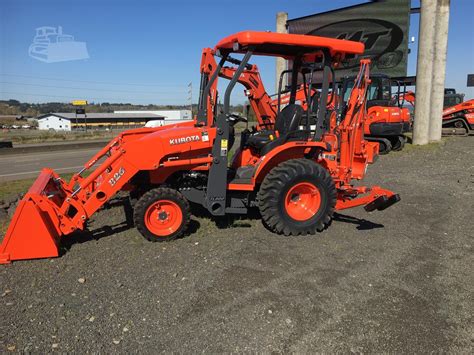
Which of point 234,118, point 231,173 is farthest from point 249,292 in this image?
point 234,118

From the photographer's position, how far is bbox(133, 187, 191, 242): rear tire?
4.83 meters

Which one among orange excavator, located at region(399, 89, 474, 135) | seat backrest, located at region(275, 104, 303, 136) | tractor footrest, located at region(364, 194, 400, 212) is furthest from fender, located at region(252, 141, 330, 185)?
orange excavator, located at region(399, 89, 474, 135)

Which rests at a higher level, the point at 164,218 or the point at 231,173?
the point at 231,173

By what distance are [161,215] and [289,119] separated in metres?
2.24

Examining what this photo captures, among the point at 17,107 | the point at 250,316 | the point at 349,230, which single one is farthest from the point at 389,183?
the point at 17,107

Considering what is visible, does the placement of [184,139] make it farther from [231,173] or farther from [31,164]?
[31,164]

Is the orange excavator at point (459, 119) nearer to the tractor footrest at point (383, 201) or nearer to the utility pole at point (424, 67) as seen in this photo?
the utility pole at point (424, 67)

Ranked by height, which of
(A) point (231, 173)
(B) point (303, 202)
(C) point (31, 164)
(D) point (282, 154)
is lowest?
(C) point (31, 164)

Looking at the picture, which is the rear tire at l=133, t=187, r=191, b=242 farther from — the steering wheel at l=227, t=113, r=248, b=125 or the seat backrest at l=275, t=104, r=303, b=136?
the seat backrest at l=275, t=104, r=303, b=136

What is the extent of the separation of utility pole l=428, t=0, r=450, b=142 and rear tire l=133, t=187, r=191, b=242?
1408 cm

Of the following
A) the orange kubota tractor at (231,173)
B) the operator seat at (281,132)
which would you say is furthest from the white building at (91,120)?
the orange kubota tractor at (231,173)

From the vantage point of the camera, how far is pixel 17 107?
5217 inches

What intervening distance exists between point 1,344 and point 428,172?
9915 mm

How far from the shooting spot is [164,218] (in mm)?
5000
